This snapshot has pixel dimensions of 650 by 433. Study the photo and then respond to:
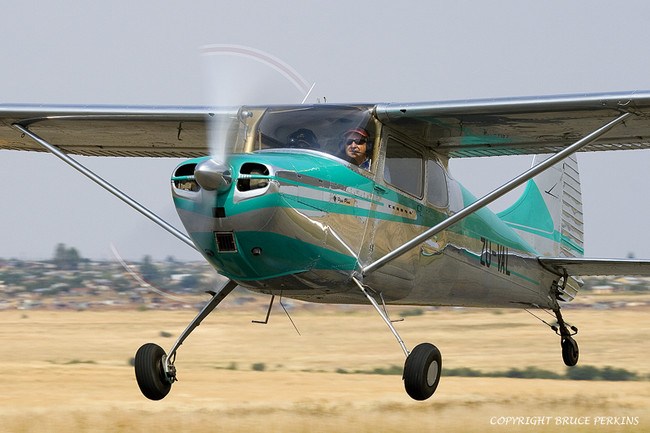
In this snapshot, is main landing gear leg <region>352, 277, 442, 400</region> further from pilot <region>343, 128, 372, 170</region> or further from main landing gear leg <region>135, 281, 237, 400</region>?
main landing gear leg <region>135, 281, 237, 400</region>

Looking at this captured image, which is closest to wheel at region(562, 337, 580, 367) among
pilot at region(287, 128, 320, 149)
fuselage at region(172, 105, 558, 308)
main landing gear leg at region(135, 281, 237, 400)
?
fuselage at region(172, 105, 558, 308)

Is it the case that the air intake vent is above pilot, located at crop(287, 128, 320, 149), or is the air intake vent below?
below

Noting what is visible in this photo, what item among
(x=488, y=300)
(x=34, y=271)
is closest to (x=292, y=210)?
(x=488, y=300)

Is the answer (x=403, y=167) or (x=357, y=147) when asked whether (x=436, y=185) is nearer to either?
(x=403, y=167)

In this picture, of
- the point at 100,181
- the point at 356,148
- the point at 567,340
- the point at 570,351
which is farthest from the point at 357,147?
the point at 570,351

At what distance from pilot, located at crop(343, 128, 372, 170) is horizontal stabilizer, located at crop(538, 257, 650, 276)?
15.5 feet

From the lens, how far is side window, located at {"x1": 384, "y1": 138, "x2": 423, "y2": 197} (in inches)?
354

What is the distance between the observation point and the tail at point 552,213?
44.3ft

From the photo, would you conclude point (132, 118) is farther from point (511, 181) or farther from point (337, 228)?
point (511, 181)

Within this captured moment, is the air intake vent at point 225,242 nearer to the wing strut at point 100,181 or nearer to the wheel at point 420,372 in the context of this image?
the wing strut at point 100,181

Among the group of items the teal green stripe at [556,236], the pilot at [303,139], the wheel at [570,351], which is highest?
the teal green stripe at [556,236]

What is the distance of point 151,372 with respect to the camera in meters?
9.20

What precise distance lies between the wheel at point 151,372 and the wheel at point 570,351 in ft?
21.1

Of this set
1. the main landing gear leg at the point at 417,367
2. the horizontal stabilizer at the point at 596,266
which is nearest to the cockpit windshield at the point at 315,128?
the main landing gear leg at the point at 417,367
